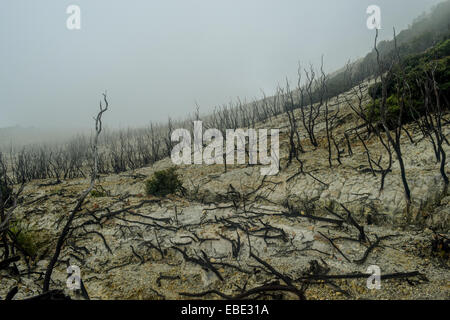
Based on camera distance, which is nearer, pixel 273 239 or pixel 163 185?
pixel 273 239

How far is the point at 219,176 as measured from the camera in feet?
33.1

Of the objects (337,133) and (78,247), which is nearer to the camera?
(78,247)

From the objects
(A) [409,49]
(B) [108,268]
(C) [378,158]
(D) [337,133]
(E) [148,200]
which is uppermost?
(A) [409,49]

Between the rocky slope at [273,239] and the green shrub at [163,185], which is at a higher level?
the green shrub at [163,185]

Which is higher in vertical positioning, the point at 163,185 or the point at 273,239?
the point at 163,185

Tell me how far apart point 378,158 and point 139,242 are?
7.92m

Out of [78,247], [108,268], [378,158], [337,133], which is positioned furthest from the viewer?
[337,133]

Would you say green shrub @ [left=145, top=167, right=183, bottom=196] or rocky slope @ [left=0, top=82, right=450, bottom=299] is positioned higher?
green shrub @ [left=145, top=167, right=183, bottom=196]

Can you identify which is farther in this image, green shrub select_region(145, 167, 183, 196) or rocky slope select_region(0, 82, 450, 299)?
green shrub select_region(145, 167, 183, 196)

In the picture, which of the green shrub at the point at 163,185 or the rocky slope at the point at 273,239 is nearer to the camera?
the rocky slope at the point at 273,239

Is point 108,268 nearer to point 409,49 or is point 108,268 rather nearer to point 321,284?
point 321,284
